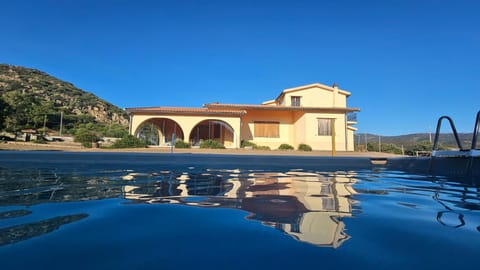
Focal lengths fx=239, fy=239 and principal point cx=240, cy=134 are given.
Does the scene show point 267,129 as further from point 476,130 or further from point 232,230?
point 232,230

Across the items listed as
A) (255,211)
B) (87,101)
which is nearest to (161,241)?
(255,211)

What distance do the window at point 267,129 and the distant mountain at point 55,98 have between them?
24206 millimetres

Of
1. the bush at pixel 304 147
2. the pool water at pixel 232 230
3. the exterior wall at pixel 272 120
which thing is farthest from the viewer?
the exterior wall at pixel 272 120

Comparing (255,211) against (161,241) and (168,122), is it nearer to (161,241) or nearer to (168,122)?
(161,241)

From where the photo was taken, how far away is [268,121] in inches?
706

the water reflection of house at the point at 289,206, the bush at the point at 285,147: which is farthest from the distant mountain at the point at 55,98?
the water reflection of house at the point at 289,206

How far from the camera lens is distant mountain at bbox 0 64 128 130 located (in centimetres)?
3069

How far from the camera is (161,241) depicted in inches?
41.6

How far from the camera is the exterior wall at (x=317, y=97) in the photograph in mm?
19250

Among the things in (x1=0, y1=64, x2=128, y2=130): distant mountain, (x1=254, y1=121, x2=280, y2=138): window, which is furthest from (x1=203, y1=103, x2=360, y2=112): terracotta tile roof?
(x1=0, y1=64, x2=128, y2=130): distant mountain

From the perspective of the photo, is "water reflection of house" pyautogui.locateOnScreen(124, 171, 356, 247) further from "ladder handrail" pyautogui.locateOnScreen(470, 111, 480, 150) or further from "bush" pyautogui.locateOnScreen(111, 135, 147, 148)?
"bush" pyautogui.locateOnScreen(111, 135, 147, 148)

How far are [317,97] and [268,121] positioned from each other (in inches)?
194

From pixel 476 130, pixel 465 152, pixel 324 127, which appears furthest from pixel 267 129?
pixel 476 130

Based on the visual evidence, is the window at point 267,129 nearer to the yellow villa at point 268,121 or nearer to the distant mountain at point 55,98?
the yellow villa at point 268,121
